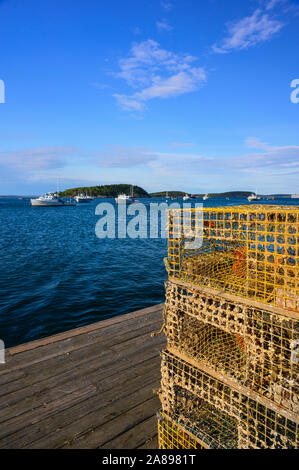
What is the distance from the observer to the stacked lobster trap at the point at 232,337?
2406 mm

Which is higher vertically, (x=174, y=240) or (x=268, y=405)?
(x=174, y=240)

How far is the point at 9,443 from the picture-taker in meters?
3.56

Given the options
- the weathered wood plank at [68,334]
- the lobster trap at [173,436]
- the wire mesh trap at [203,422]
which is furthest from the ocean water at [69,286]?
the wire mesh trap at [203,422]

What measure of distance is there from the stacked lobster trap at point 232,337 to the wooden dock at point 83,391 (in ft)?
2.59

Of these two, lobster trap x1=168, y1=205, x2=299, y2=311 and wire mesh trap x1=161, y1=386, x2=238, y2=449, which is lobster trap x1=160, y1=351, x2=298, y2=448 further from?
lobster trap x1=168, y1=205, x2=299, y2=311

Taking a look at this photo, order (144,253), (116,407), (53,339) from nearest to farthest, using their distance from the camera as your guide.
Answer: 1. (116,407)
2. (53,339)
3. (144,253)

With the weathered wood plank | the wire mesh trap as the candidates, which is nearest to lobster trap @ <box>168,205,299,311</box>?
the wire mesh trap

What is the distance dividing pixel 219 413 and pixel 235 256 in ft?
6.17

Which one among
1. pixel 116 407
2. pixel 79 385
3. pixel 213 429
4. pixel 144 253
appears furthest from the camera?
pixel 144 253

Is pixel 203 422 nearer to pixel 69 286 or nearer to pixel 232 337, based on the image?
pixel 232 337

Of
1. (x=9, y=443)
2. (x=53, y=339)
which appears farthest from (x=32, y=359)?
(x=9, y=443)

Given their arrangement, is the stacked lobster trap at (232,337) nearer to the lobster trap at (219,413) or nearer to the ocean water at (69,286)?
the lobster trap at (219,413)
